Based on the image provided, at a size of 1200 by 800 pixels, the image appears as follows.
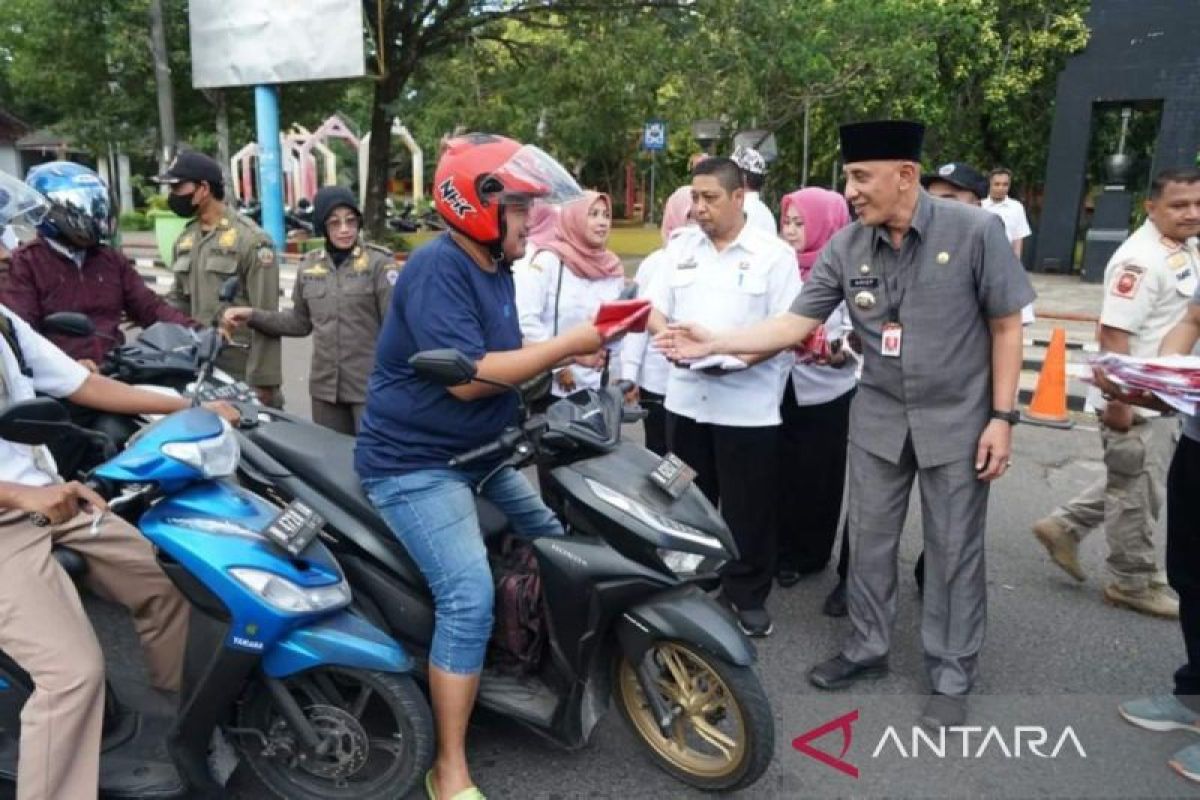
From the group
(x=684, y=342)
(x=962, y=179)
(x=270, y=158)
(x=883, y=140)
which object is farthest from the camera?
(x=270, y=158)

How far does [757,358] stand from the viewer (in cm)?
322

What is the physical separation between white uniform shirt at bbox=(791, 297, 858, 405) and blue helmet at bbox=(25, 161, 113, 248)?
2.81 m

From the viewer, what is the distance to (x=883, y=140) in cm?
278

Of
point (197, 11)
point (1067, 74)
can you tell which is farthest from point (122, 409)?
point (1067, 74)

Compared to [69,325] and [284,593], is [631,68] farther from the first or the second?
[284,593]

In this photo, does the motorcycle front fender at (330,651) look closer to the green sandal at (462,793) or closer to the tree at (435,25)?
the green sandal at (462,793)

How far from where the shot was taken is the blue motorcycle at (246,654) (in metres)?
2.31

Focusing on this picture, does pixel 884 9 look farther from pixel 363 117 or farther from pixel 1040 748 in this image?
pixel 363 117

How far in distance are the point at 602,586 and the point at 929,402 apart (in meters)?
1.25

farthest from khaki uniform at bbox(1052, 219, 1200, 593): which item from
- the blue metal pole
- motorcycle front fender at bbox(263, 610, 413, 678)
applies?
the blue metal pole

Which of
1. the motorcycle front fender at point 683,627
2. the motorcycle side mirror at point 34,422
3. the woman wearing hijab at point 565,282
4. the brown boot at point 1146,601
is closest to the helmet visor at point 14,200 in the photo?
the motorcycle side mirror at point 34,422

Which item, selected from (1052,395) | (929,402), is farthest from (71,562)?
(1052,395)

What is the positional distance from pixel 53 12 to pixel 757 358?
18347 mm

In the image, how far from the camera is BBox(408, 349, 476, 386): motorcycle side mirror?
2117mm
